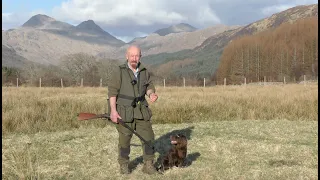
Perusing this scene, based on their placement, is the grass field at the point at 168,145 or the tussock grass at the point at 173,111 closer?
the grass field at the point at 168,145

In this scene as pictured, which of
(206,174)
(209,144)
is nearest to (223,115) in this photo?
(209,144)

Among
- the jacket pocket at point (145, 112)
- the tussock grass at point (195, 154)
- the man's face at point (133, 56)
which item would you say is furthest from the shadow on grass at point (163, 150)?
the man's face at point (133, 56)

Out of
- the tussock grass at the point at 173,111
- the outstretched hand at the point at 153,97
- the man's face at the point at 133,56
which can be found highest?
the man's face at the point at 133,56

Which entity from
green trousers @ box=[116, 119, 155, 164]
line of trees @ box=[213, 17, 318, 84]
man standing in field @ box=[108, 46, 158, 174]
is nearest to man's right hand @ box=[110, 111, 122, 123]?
man standing in field @ box=[108, 46, 158, 174]

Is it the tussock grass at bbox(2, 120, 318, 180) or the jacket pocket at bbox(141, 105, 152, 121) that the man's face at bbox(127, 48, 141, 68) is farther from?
the tussock grass at bbox(2, 120, 318, 180)

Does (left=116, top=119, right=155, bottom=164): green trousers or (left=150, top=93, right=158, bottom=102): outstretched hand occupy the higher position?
(left=150, top=93, right=158, bottom=102): outstretched hand

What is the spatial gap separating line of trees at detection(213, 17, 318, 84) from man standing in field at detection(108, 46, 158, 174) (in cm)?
6851

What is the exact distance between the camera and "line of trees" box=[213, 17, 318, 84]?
78.5 meters

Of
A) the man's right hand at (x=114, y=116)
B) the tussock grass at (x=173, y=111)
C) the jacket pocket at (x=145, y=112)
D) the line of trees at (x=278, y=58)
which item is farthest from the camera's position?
the line of trees at (x=278, y=58)

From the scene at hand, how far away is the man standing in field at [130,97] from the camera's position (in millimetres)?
5730

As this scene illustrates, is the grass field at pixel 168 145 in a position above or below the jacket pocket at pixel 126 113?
below

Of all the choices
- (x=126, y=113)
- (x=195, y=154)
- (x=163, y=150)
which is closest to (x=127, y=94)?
(x=126, y=113)

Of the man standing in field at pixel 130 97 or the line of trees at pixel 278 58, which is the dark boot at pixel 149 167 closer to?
the man standing in field at pixel 130 97

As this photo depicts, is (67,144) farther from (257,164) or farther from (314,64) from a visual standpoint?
(314,64)
